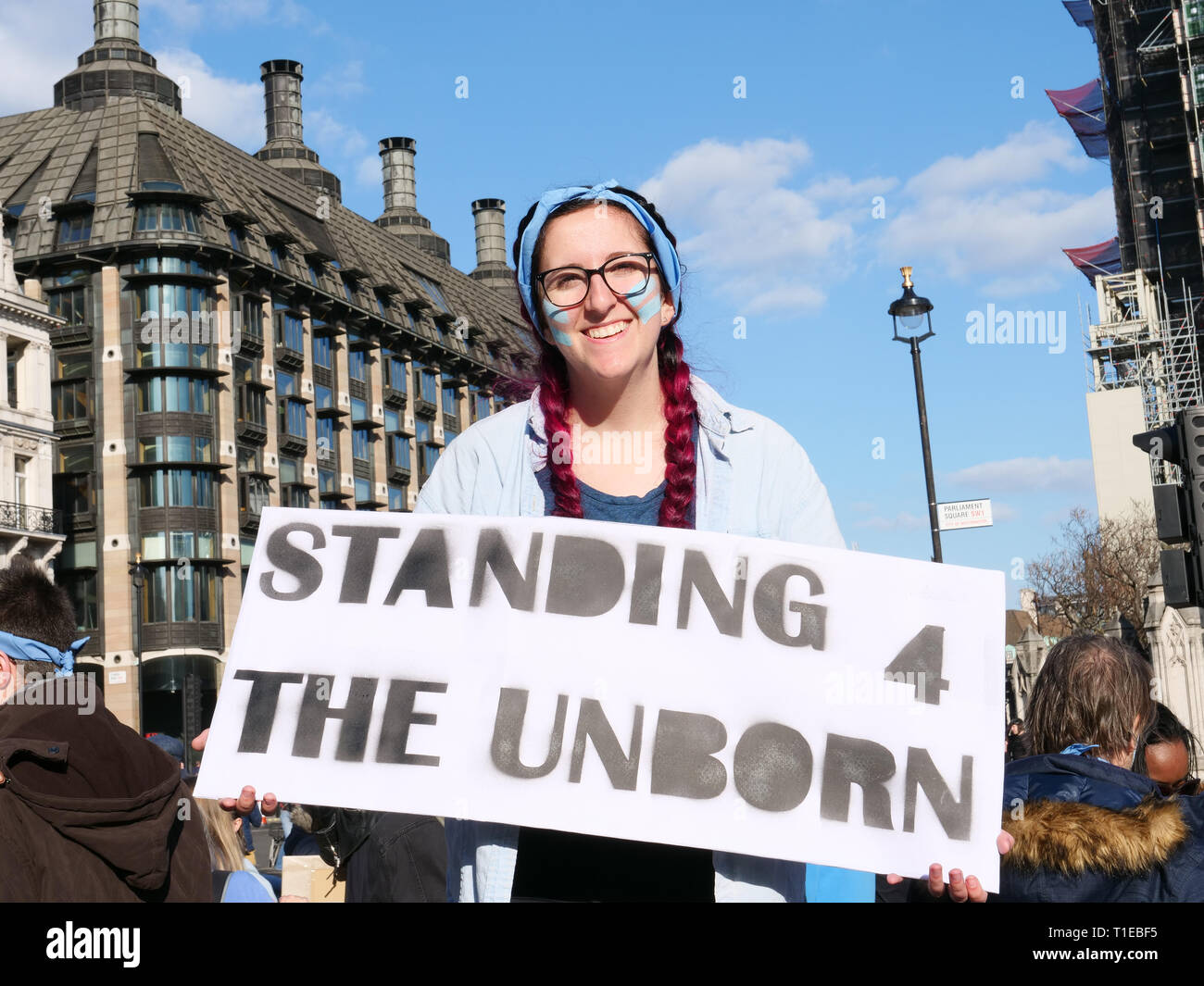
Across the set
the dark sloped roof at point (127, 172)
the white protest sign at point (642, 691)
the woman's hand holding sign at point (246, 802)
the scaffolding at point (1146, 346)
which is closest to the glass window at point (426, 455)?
the dark sloped roof at point (127, 172)

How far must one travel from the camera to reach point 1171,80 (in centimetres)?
5988

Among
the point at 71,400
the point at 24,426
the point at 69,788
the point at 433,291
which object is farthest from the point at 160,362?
the point at 69,788

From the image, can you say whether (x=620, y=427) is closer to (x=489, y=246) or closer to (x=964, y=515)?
(x=964, y=515)

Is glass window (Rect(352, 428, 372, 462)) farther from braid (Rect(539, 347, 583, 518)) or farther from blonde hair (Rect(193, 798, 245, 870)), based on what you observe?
braid (Rect(539, 347, 583, 518))

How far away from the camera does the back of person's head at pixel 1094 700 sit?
169 inches

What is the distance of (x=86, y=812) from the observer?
3863 millimetres

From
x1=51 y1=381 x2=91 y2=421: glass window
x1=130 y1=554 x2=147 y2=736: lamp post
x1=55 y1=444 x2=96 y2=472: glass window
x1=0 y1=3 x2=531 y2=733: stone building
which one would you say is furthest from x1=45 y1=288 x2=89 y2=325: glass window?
x1=130 y1=554 x2=147 y2=736: lamp post

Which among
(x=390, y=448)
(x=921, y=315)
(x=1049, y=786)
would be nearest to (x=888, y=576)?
(x=1049, y=786)

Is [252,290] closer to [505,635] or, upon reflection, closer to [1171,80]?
[1171,80]

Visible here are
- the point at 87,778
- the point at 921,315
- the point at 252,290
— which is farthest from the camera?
the point at 252,290

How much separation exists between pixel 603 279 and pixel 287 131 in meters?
84.0

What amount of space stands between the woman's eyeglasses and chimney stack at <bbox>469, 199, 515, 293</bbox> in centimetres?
9947

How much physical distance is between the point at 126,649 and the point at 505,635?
53.7 metres
